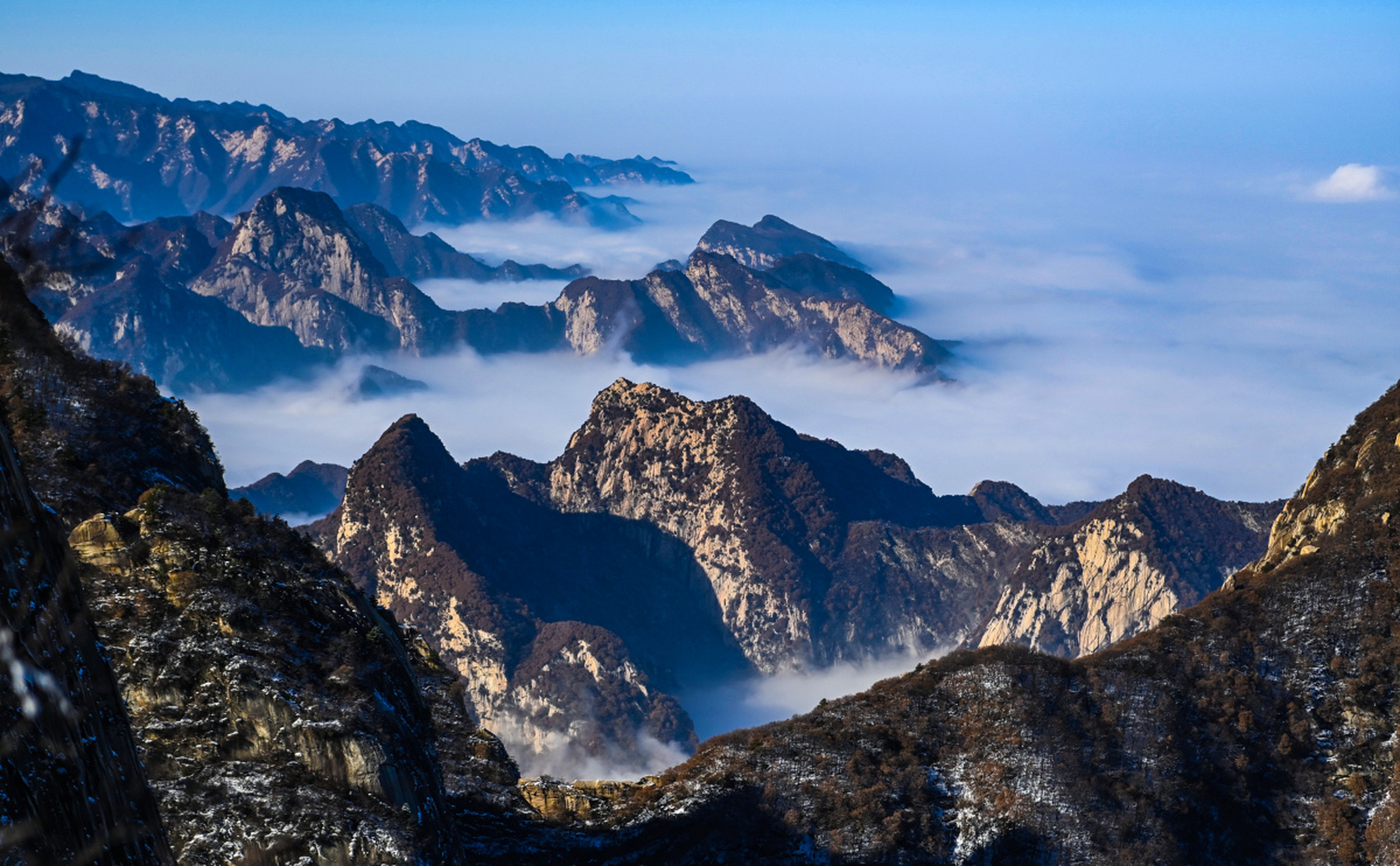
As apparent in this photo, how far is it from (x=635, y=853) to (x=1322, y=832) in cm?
3609

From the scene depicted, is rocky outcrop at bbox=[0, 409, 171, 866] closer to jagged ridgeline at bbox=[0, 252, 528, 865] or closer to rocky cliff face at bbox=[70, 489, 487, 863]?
jagged ridgeline at bbox=[0, 252, 528, 865]

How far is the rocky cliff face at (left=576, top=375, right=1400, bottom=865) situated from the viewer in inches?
2282

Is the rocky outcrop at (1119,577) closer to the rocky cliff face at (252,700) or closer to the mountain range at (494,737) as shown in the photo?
the mountain range at (494,737)

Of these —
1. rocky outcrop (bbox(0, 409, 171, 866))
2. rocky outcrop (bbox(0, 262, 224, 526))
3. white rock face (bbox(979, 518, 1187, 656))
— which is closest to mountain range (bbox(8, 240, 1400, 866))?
rocky outcrop (bbox(0, 409, 171, 866))

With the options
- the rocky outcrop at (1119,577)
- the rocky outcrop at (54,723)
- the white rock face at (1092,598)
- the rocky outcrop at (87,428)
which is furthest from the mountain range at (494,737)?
the white rock face at (1092,598)

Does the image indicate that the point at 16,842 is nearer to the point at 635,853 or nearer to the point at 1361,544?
the point at 635,853

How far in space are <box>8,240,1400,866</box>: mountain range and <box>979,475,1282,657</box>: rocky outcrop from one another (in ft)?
354

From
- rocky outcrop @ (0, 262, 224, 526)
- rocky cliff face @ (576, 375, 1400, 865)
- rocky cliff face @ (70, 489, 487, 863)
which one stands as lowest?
rocky cliff face @ (576, 375, 1400, 865)

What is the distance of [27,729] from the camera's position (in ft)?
30.8

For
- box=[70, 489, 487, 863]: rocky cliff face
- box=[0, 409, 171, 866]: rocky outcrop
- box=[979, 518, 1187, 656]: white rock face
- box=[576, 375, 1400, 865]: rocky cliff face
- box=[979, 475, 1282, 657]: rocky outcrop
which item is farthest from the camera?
box=[979, 518, 1187, 656]: white rock face

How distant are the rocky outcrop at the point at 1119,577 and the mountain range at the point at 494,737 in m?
108

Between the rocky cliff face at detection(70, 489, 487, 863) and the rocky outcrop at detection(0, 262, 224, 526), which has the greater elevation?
the rocky outcrop at detection(0, 262, 224, 526)

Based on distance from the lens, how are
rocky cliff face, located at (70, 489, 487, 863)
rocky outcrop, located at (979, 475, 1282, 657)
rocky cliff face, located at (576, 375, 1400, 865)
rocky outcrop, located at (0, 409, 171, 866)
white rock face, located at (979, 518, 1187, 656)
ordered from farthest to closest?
white rock face, located at (979, 518, 1187, 656) → rocky outcrop, located at (979, 475, 1282, 657) → rocky cliff face, located at (576, 375, 1400, 865) → rocky cliff face, located at (70, 489, 487, 863) → rocky outcrop, located at (0, 409, 171, 866)

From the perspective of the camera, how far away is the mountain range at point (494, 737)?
10.8m
